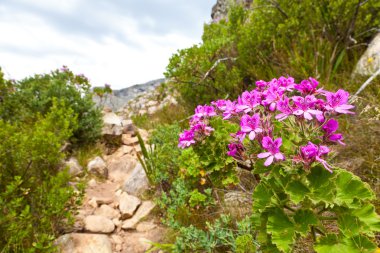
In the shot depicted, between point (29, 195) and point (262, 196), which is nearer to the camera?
point (262, 196)

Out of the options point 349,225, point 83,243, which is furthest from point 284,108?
point 83,243

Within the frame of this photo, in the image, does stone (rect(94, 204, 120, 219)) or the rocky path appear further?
stone (rect(94, 204, 120, 219))

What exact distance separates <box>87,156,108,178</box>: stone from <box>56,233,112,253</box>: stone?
235cm

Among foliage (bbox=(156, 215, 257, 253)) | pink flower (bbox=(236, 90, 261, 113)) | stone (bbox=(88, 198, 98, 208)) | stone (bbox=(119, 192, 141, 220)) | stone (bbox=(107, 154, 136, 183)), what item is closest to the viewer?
pink flower (bbox=(236, 90, 261, 113))

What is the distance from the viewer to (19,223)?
10.3 ft

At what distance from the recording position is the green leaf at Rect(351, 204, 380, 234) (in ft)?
4.28

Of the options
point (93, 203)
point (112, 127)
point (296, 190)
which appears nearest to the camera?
point (296, 190)

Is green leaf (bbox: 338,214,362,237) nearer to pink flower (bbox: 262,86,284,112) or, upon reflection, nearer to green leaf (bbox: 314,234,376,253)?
green leaf (bbox: 314,234,376,253)

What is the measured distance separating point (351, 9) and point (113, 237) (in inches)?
232

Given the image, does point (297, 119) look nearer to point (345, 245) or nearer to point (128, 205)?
point (345, 245)

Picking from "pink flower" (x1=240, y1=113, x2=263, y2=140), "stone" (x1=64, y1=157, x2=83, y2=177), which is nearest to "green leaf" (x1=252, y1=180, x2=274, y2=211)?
"pink flower" (x1=240, y1=113, x2=263, y2=140)

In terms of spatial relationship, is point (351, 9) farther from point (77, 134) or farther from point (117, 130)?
point (77, 134)

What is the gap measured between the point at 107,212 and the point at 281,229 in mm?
3922

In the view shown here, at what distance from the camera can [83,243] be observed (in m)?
3.68
